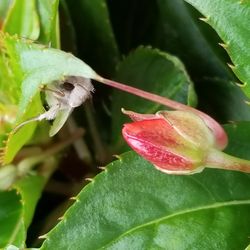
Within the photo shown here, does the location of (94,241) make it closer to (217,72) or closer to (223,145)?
(223,145)

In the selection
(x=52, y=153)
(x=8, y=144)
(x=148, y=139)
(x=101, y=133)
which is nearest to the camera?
(x=148, y=139)

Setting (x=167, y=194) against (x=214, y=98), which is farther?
(x=214, y=98)

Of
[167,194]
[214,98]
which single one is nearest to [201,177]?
[167,194]

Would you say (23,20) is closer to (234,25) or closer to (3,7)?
(3,7)

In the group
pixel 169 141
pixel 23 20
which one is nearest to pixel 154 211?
pixel 169 141

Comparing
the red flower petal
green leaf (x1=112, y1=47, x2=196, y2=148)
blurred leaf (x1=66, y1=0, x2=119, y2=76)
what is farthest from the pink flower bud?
blurred leaf (x1=66, y1=0, x2=119, y2=76)

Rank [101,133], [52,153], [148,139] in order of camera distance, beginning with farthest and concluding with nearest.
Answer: [101,133] < [52,153] < [148,139]

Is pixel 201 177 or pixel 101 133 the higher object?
pixel 201 177
